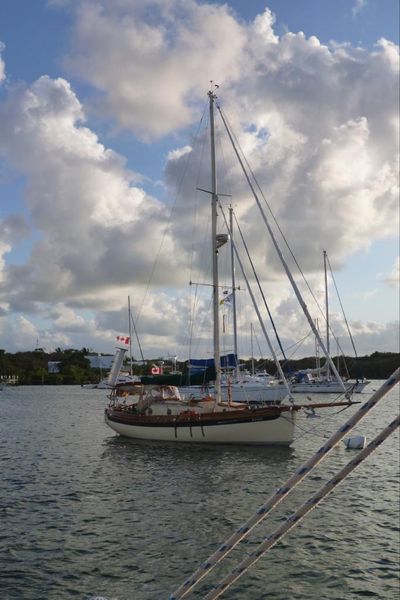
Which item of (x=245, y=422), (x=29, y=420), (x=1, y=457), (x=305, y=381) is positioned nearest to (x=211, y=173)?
(x=245, y=422)

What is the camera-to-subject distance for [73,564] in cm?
1360

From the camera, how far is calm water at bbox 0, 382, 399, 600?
12.6m

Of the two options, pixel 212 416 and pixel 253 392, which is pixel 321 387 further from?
pixel 212 416

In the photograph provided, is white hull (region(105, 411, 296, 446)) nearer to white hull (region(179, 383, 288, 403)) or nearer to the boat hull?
the boat hull

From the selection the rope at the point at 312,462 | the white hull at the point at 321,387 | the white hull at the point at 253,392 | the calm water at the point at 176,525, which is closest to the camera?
the rope at the point at 312,462

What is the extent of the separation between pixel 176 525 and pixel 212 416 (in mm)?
15229

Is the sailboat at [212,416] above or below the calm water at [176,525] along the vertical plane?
above

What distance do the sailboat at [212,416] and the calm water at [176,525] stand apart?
92 cm

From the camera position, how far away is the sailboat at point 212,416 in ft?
103

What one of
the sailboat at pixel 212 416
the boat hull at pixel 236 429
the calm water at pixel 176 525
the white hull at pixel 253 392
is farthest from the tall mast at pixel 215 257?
the white hull at pixel 253 392

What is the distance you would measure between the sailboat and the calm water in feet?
3.01

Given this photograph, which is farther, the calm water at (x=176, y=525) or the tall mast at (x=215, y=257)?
the tall mast at (x=215, y=257)

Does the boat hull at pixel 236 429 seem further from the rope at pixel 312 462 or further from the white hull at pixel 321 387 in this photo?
the white hull at pixel 321 387

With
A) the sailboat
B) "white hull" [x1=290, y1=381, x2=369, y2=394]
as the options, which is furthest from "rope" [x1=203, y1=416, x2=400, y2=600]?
"white hull" [x1=290, y1=381, x2=369, y2=394]
